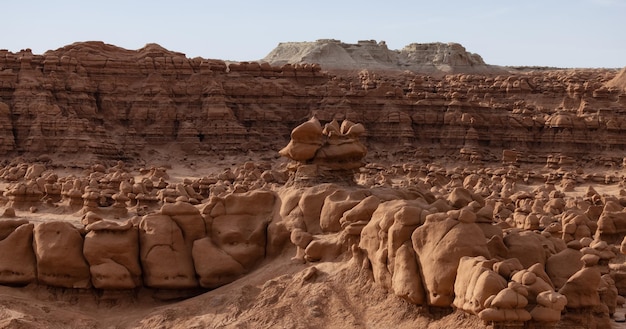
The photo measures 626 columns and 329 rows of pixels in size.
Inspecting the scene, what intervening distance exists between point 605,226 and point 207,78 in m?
25.2

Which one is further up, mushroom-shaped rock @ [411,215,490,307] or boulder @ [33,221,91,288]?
mushroom-shaped rock @ [411,215,490,307]

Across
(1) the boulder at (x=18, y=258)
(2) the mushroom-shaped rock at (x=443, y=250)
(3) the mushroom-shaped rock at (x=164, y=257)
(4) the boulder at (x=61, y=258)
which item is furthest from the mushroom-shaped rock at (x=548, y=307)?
(1) the boulder at (x=18, y=258)

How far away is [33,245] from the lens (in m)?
14.7

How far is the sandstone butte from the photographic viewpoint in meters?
11.9

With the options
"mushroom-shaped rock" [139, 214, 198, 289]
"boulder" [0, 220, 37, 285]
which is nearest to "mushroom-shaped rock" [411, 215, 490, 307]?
"mushroom-shaped rock" [139, 214, 198, 289]

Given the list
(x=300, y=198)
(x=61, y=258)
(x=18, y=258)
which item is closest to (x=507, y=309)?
A: (x=300, y=198)

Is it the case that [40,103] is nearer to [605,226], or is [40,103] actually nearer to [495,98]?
[495,98]

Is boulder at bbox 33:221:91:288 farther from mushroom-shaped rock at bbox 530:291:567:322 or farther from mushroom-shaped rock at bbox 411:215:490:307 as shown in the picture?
mushroom-shaped rock at bbox 530:291:567:322

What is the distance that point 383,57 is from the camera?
6481 cm

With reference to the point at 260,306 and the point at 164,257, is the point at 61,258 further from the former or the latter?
the point at 260,306

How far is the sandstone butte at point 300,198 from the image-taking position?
11.9 meters

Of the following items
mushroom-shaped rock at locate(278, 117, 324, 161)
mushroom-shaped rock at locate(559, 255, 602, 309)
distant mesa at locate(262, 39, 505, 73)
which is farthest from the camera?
distant mesa at locate(262, 39, 505, 73)

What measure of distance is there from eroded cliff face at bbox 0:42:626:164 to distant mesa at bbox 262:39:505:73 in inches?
715

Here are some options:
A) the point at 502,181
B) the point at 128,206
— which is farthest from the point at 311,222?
the point at 502,181
